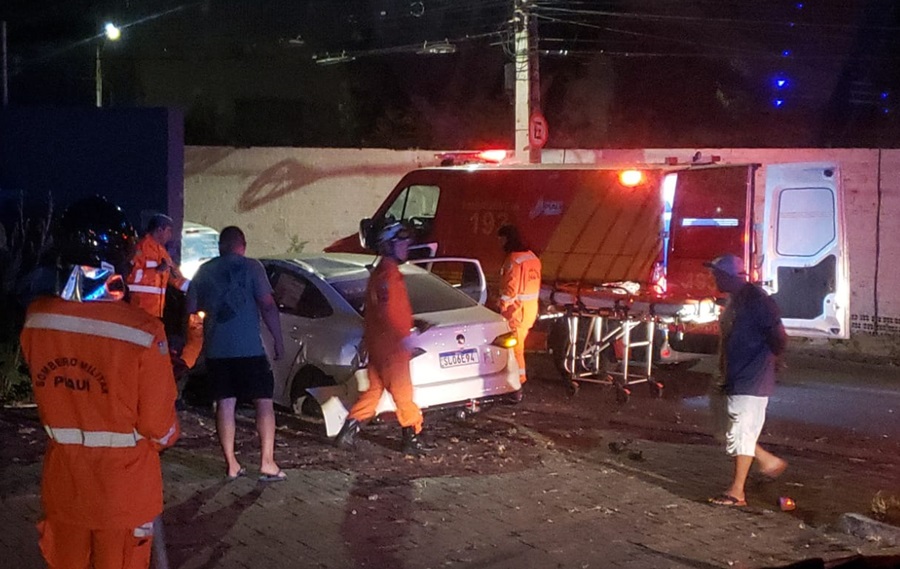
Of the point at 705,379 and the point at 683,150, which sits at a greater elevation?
the point at 683,150

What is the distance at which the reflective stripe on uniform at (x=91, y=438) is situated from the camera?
400 centimetres

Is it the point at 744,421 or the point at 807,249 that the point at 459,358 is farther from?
the point at 807,249

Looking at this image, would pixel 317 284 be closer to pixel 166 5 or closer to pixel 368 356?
pixel 368 356

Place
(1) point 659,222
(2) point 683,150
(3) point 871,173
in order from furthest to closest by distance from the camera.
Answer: (2) point 683,150, (3) point 871,173, (1) point 659,222

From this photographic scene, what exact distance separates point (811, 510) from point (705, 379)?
17.6ft

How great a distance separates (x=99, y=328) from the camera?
395cm

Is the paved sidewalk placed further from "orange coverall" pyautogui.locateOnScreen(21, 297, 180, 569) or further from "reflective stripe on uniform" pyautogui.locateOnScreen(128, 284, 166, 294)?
"orange coverall" pyautogui.locateOnScreen(21, 297, 180, 569)

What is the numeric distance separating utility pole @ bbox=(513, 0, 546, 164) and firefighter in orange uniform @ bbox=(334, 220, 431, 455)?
30.2ft

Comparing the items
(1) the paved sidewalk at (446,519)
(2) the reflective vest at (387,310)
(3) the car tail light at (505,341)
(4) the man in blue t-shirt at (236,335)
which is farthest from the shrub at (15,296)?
(3) the car tail light at (505,341)

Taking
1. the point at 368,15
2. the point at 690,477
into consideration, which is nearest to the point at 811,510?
the point at 690,477

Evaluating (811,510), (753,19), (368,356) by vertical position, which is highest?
(753,19)

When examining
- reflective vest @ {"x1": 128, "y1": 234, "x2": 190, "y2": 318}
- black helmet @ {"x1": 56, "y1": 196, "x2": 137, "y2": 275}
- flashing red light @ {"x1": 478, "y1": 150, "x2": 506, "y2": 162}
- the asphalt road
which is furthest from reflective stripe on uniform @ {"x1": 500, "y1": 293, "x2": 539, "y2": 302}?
black helmet @ {"x1": 56, "y1": 196, "x2": 137, "y2": 275}

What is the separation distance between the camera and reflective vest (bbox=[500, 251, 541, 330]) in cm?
1070

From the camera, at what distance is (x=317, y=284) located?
9.49m
